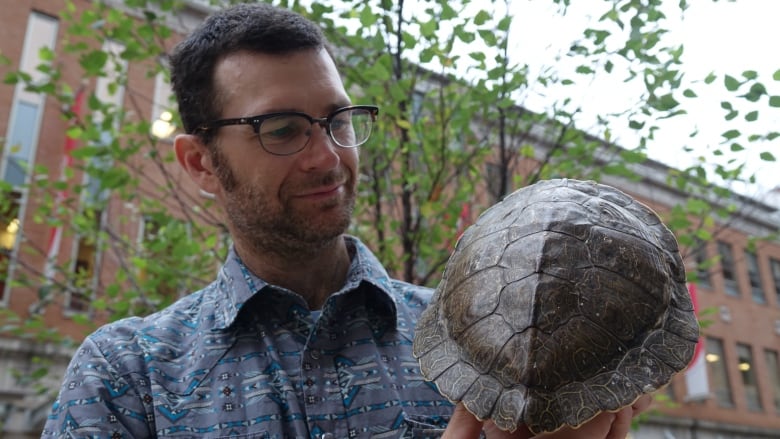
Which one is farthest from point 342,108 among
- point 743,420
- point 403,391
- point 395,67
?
point 743,420

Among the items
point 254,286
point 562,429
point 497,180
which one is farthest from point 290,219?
point 497,180

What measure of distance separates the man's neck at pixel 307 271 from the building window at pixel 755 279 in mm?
32515

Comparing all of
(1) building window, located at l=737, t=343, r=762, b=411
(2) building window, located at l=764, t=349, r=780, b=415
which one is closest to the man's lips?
(1) building window, located at l=737, t=343, r=762, b=411

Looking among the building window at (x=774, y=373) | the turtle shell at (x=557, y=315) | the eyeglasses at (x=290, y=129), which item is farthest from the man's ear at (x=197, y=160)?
the building window at (x=774, y=373)

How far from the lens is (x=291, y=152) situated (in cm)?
207

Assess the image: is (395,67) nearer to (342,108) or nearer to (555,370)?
(342,108)

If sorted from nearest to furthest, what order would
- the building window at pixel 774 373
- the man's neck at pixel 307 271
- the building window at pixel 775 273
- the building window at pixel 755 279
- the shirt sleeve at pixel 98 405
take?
the shirt sleeve at pixel 98 405 < the man's neck at pixel 307 271 < the building window at pixel 774 373 < the building window at pixel 755 279 < the building window at pixel 775 273

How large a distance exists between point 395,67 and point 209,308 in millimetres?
3464

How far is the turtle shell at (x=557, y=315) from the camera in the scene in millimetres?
1542

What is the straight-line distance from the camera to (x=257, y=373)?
184cm

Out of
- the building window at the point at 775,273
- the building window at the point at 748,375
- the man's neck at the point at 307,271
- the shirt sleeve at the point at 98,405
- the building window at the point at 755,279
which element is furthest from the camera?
the building window at the point at 775,273

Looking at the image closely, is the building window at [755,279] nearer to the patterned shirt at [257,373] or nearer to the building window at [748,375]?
the building window at [748,375]

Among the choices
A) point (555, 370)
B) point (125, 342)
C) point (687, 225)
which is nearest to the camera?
point (555, 370)

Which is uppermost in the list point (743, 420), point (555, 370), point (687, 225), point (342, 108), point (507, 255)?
point (342, 108)
